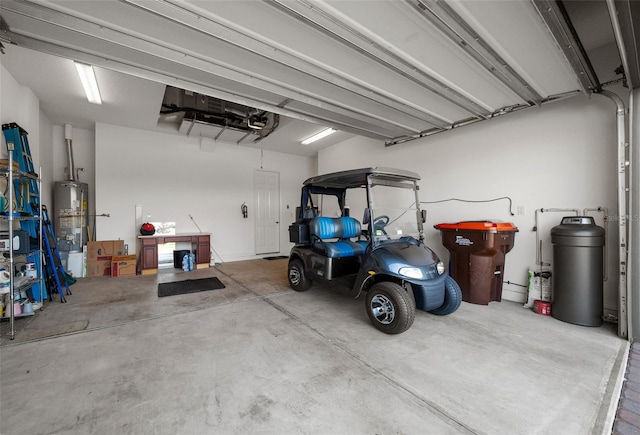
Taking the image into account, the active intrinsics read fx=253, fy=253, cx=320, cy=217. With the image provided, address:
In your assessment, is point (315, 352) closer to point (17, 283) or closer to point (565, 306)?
point (565, 306)

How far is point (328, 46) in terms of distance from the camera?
246 centimetres

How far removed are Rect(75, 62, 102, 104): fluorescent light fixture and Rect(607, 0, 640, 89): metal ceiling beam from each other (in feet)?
17.3

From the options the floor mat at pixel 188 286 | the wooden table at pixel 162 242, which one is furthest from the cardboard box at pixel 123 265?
the floor mat at pixel 188 286

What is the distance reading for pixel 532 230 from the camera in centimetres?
371

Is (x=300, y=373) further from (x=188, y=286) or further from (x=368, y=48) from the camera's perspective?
(x=188, y=286)

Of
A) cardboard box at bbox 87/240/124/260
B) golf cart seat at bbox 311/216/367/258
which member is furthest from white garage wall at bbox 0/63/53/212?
golf cart seat at bbox 311/216/367/258

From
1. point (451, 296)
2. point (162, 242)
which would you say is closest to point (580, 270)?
point (451, 296)

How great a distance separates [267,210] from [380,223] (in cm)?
536

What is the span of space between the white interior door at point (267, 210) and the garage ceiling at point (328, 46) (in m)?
4.48

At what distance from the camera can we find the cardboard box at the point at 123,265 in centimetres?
539

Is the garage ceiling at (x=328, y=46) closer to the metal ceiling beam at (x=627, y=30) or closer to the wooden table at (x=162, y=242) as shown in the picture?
the metal ceiling beam at (x=627, y=30)

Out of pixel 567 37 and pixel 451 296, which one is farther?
pixel 451 296

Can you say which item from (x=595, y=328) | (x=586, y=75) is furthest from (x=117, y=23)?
(x=595, y=328)

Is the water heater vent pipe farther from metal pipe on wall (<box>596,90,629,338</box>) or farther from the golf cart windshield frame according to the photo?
metal pipe on wall (<box>596,90,629,338</box>)
